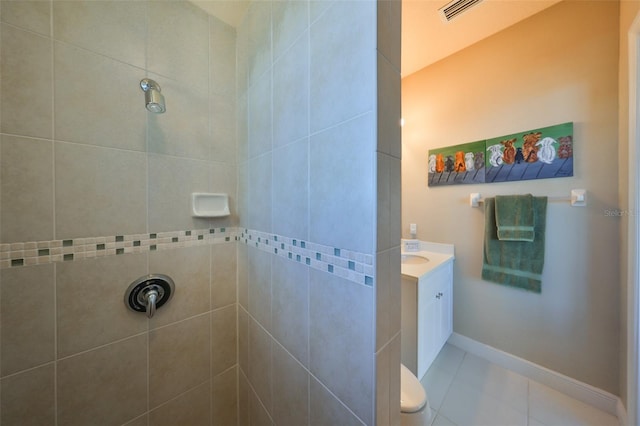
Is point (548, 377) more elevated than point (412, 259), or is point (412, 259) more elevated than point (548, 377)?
point (412, 259)

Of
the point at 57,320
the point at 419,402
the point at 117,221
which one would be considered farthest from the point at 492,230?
the point at 57,320

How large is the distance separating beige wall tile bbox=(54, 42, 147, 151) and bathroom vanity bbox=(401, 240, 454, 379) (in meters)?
1.64

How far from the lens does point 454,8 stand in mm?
1387

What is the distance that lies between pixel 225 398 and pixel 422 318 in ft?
4.13

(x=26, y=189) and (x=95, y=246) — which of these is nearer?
(x=26, y=189)

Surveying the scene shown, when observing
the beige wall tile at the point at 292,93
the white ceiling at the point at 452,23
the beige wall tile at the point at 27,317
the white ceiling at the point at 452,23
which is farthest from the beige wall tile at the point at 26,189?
the white ceiling at the point at 452,23

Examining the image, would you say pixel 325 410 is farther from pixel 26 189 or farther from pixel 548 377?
pixel 548 377

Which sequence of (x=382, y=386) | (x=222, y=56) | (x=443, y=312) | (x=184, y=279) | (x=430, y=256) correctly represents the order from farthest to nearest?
(x=430, y=256)
(x=443, y=312)
(x=222, y=56)
(x=184, y=279)
(x=382, y=386)

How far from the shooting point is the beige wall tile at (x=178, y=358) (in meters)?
0.88

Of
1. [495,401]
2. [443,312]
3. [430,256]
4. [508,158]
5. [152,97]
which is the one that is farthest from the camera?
[430,256]

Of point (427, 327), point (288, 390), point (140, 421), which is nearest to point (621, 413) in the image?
point (427, 327)

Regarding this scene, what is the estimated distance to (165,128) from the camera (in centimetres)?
89

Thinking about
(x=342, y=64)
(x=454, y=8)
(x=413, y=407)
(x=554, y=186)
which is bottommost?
(x=413, y=407)

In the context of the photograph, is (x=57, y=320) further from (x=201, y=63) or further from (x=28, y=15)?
(x=201, y=63)
